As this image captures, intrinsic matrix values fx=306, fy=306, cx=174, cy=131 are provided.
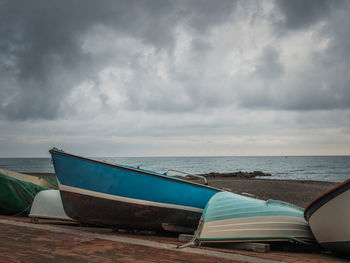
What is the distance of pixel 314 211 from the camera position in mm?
4176

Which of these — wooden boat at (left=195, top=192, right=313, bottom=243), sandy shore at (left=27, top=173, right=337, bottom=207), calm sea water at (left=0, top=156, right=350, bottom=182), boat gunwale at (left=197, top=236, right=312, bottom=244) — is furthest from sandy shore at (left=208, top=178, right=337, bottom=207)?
boat gunwale at (left=197, top=236, right=312, bottom=244)

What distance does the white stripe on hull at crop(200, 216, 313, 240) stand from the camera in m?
4.57

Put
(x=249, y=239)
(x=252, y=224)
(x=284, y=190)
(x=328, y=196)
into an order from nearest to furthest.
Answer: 1. (x=328, y=196)
2. (x=249, y=239)
3. (x=252, y=224)
4. (x=284, y=190)

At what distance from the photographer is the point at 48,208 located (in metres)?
6.91

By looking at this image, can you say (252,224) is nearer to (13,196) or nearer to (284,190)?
(13,196)

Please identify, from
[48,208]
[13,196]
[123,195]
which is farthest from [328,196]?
[13,196]

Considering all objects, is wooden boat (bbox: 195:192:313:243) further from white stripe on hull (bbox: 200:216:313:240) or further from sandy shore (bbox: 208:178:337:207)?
sandy shore (bbox: 208:178:337:207)

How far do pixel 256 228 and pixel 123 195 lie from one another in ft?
8.00

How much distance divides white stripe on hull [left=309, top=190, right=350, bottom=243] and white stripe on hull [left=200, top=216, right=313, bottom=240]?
44 centimetres

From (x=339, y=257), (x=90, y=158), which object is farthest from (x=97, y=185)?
(x=339, y=257)

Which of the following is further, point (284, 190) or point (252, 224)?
point (284, 190)

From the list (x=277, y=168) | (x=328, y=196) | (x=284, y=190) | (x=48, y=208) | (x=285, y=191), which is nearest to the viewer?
(x=328, y=196)

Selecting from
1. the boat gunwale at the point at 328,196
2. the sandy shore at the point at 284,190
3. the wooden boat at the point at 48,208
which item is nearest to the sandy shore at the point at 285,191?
the sandy shore at the point at 284,190

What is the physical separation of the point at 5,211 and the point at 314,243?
24.4 ft
